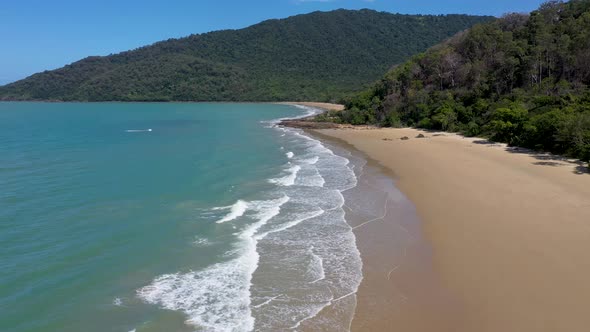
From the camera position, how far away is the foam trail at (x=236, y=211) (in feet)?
59.4

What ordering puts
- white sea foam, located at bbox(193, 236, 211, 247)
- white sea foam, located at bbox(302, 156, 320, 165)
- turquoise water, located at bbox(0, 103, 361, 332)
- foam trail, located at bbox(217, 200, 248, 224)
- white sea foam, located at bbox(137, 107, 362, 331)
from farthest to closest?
white sea foam, located at bbox(302, 156, 320, 165), foam trail, located at bbox(217, 200, 248, 224), white sea foam, located at bbox(193, 236, 211, 247), turquoise water, located at bbox(0, 103, 361, 332), white sea foam, located at bbox(137, 107, 362, 331)

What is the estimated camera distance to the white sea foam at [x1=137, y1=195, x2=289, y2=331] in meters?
10.2

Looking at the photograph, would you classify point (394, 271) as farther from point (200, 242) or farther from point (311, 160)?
point (311, 160)

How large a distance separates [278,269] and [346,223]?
5147 millimetres

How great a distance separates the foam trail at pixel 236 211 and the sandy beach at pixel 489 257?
18.0 feet

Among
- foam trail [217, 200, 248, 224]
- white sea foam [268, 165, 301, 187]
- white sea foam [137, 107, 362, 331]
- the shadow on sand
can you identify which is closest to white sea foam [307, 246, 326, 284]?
white sea foam [137, 107, 362, 331]

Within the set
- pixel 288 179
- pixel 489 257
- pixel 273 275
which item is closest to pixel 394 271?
pixel 489 257

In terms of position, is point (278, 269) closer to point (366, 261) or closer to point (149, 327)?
point (366, 261)

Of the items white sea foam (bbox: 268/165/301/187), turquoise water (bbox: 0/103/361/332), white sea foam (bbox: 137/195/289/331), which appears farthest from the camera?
white sea foam (bbox: 268/165/301/187)

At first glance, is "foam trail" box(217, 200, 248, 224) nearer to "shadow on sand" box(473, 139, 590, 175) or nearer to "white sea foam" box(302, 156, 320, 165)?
"white sea foam" box(302, 156, 320, 165)

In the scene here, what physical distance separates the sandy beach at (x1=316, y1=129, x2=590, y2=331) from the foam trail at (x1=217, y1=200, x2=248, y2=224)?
5.49 m

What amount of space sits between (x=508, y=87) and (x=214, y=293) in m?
48.8

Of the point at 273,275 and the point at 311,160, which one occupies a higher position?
the point at 311,160

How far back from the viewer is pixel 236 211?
19.2m
